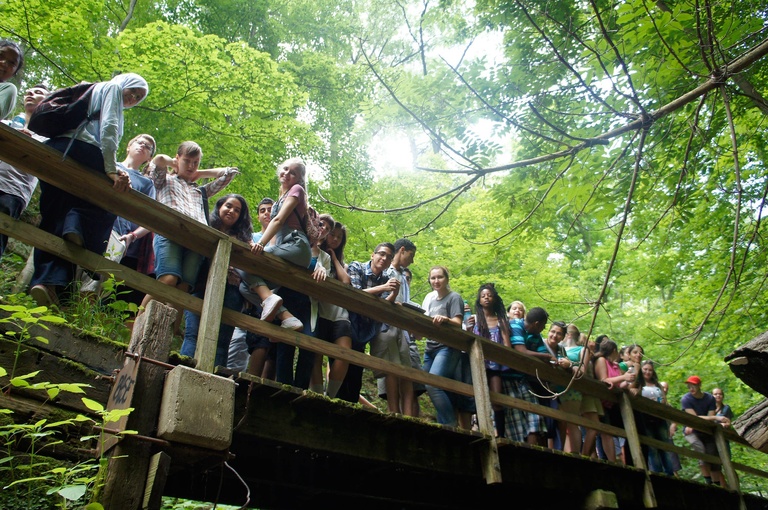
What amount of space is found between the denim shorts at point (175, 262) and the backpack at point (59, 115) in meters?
0.94

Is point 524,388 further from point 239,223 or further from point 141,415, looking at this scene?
point 141,415

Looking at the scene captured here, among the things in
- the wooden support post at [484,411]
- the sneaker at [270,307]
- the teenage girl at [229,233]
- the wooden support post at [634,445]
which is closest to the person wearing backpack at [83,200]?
the teenage girl at [229,233]

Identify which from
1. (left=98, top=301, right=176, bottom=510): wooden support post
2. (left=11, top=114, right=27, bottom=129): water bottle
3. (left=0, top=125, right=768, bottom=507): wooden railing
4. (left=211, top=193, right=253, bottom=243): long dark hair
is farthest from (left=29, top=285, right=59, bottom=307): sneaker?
(left=11, top=114, right=27, bottom=129): water bottle

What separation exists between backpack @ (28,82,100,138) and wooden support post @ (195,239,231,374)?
1.14 m

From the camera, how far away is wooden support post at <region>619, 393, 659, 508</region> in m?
5.89

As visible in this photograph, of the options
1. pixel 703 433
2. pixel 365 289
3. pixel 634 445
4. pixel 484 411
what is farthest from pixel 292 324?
pixel 703 433

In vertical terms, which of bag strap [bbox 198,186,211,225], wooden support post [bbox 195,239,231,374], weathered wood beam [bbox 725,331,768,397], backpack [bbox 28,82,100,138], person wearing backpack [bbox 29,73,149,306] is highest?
bag strap [bbox 198,186,211,225]

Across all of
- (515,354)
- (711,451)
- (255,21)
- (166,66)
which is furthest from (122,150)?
(711,451)

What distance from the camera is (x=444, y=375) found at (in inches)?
218

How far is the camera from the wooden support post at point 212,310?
325cm

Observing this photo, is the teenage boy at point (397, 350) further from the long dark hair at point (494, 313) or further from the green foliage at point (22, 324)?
the green foliage at point (22, 324)

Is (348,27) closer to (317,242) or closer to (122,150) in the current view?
(122,150)

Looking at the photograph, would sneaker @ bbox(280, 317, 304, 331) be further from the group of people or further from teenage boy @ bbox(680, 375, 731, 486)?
teenage boy @ bbox(680, 375, 731, 486)

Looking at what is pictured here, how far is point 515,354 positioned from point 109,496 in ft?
12.8
